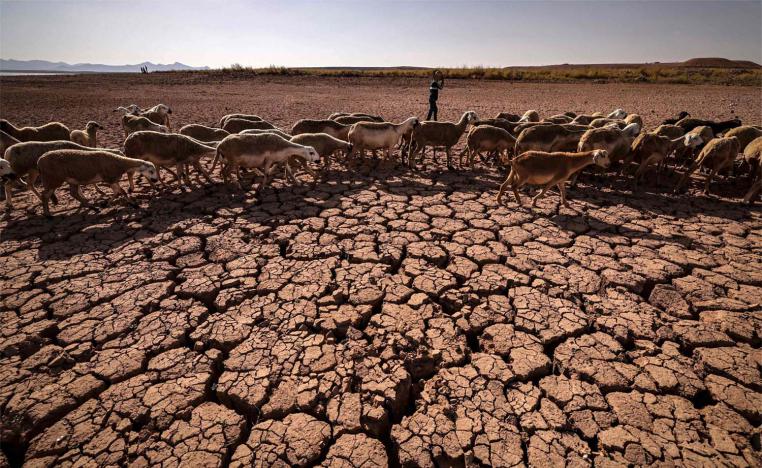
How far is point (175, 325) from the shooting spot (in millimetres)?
3568

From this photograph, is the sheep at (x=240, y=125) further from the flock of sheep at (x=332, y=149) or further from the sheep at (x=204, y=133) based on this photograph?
the sheep at (x=204, y=133)

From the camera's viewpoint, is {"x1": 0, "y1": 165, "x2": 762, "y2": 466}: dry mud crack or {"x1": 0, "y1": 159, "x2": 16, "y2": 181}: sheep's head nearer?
{"x1": 0, "y1": 165, "x2": 762, "y2": 466}: dry mud crack

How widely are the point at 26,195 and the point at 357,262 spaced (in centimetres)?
724

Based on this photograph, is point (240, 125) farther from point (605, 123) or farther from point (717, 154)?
point (717, 154)

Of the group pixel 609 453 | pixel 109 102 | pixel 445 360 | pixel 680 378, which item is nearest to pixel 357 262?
pixel 445 360

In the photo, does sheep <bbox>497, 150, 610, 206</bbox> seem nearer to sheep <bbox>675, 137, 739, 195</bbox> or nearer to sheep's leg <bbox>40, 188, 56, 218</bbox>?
sheep <bbox>675, 137, 739, 195</bbox>

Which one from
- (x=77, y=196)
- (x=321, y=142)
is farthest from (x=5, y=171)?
(x=321, y=142)

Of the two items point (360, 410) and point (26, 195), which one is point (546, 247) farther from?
point (26, 195)

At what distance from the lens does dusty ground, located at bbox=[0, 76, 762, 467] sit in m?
2.56

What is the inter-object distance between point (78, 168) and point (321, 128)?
5.20 m

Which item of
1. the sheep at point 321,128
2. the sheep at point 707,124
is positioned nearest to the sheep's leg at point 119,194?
the sheep at point 321,128

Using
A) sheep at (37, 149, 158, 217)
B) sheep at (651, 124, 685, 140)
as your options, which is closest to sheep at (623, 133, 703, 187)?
sheep at (651, 124, 685, 140)

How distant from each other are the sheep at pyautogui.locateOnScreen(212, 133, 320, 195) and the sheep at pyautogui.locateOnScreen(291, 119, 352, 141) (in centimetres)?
223

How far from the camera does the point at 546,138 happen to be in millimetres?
7980
